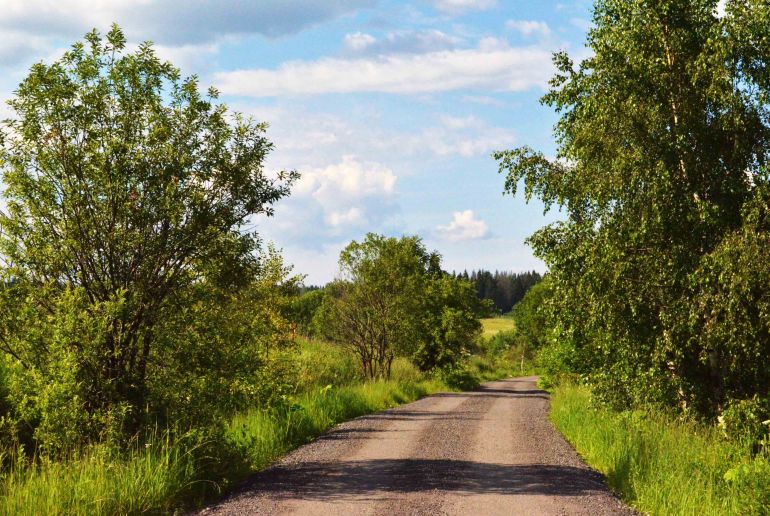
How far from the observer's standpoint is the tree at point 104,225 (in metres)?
10.3

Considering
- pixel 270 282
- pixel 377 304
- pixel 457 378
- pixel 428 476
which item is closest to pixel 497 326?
pixel 457 378

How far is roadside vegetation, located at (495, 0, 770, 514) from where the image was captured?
14.1m

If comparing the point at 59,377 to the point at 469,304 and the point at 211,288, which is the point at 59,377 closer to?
the point at 211,288

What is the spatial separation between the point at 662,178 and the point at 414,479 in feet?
26.7

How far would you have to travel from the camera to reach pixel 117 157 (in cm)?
1074

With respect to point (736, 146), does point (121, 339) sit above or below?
below

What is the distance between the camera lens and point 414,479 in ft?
37.9

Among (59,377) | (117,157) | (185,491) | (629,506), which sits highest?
(117,157)

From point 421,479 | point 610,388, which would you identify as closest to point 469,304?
point 610,388

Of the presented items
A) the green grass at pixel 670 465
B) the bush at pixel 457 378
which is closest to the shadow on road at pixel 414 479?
the green grass at pixel 670 465

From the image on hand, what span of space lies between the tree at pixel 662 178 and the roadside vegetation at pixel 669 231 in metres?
0.03

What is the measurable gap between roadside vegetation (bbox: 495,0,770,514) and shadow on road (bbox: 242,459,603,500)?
162 cm

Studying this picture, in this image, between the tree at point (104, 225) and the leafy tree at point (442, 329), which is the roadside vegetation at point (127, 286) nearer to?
the tree at point (104, 225)

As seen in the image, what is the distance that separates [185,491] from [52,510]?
83.3 inches
